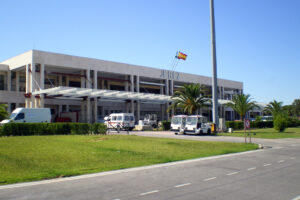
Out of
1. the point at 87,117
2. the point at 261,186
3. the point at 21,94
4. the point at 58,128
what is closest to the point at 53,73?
the point at 21,94

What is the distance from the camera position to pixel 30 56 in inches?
1587

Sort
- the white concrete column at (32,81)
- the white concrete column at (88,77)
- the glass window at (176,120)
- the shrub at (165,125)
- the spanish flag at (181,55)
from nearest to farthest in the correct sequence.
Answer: the glass window at (176,120), the shrub at (165,125), the white concrete column at (32,81), the white concrete column at (88,77), the spanish flag at (181,55)

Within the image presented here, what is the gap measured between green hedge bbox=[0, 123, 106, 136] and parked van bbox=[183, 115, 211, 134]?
9407 mm

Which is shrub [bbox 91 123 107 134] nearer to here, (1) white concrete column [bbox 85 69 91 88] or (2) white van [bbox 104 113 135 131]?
(2) white van [bbox 104 113 135 131]

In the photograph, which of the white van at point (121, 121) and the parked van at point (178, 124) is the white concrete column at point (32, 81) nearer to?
the white van at point (121, 121)

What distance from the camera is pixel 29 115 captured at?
98.3 feet

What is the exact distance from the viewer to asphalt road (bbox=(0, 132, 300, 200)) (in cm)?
673

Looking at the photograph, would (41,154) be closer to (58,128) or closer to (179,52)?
(58,128)

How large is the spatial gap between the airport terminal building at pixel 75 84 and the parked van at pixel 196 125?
14364 mm

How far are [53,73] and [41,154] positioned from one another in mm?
35915

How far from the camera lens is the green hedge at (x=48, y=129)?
21859mm

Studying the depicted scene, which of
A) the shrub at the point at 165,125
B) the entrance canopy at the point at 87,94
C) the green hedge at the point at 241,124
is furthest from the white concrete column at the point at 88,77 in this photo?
the green hedge at the point at 241,124

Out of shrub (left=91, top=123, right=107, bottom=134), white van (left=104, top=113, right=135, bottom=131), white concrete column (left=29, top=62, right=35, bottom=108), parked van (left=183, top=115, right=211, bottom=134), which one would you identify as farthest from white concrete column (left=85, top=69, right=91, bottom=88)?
parked van (left=183, top=115, right=211, bottom=134)

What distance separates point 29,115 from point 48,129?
23.6ft
